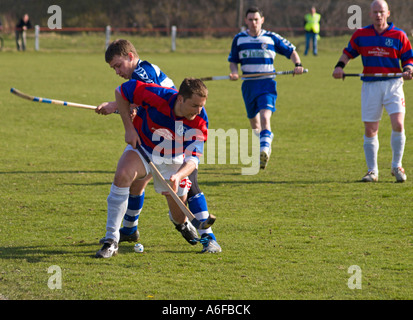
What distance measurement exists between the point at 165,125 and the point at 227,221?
1587 mm

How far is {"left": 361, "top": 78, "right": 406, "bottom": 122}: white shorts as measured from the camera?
26.7 feet

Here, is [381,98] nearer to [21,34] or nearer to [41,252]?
[41,252]

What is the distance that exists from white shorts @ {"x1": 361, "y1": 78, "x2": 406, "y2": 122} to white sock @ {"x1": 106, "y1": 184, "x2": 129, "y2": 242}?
13.4 feet

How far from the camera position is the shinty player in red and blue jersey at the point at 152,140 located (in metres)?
5.11

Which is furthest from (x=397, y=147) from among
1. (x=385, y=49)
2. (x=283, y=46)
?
(x=283, y=46)

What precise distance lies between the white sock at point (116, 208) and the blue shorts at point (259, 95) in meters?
4.18

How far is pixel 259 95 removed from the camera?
9078 millimetres

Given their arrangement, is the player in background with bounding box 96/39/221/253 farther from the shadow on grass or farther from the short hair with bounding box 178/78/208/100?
the short hair with bounding box 178/78/208/100

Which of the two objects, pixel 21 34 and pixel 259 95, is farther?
pixel 21 34

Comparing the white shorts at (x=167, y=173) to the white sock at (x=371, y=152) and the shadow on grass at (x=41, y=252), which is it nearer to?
the shadow on grass at (x=41, y=252)

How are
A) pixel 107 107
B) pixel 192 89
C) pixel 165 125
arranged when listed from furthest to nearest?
pixel 107 107, pixel 165 125, pixel 192 89

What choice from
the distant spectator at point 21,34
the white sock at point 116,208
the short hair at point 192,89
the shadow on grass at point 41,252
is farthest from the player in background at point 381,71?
the distant spectator at point 21,34

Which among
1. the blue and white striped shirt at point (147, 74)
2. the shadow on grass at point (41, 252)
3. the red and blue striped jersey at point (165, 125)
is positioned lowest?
the shadow on grass at point (41, 252)
